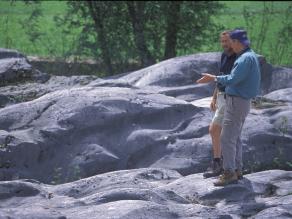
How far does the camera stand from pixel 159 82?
1145 cm

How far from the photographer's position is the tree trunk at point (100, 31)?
15.4m

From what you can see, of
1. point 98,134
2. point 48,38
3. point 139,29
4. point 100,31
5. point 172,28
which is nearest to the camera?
point 98,134

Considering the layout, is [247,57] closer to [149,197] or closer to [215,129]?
[215,129]

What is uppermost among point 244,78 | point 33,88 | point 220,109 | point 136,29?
point 244,78

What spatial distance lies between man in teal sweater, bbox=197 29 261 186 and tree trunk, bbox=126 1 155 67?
764 cm

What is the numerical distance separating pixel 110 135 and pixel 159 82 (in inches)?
78.0

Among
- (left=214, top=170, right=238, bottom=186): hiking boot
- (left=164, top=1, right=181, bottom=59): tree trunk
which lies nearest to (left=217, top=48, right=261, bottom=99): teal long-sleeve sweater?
(left=214, top=170, right=238, bottom=186): hiking boot

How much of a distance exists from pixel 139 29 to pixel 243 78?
826 cm

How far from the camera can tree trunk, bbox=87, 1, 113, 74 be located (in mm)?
15414

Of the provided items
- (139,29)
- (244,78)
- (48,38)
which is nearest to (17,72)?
(139,29)

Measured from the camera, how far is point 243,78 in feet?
25.3

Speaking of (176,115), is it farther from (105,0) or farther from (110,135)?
(105,0)

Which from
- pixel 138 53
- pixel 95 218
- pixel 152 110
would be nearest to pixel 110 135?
pixel 152 110

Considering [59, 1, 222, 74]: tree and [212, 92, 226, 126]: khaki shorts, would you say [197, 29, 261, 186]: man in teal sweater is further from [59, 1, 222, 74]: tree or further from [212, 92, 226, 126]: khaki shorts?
[59, 1, 222, 74]: tree
